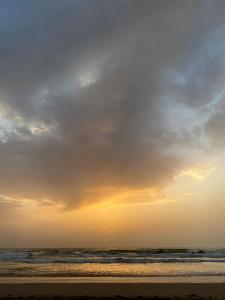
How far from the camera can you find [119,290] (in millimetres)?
17719

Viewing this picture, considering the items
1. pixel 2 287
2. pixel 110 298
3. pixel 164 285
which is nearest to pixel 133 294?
pixel 110 298

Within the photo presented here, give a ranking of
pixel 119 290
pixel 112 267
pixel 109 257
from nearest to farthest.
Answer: pixel 119 290
pixel 112 267
pixel 109 257

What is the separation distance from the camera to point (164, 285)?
19.7 metres

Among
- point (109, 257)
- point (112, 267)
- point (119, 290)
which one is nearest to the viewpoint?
point (119, 290)

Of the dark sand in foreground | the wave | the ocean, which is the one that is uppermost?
the wave

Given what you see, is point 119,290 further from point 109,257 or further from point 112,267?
point 109,257

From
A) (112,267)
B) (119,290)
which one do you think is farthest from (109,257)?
(119,290)

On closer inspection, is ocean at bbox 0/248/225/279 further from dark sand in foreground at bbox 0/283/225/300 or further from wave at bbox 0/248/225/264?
dark sand in foreground at bbox 0/283/225/300

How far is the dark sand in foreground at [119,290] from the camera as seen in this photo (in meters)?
16.2

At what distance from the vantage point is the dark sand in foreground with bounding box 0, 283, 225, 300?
16.2 m

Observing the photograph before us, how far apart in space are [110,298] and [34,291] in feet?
14.1

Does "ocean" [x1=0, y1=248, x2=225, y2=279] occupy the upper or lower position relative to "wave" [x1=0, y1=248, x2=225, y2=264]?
lower

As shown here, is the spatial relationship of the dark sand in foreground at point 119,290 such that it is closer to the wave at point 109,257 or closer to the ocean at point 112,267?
the ocean at point 112,267

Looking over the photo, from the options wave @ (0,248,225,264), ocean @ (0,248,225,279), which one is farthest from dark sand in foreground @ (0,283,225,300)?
wave @ (0,248,225,264)
